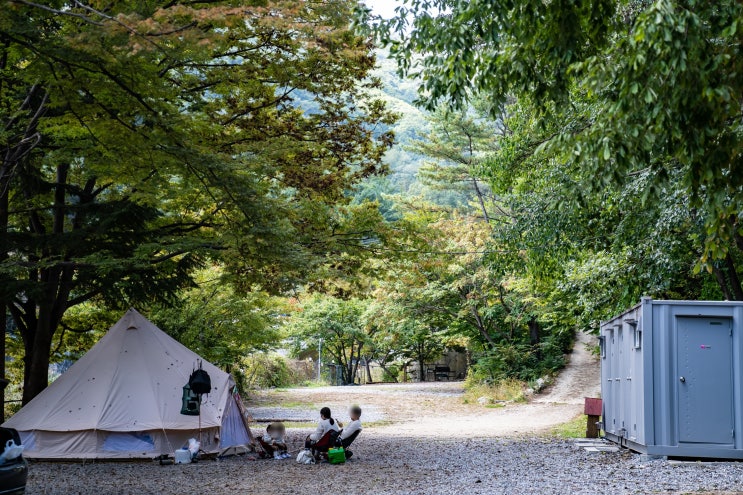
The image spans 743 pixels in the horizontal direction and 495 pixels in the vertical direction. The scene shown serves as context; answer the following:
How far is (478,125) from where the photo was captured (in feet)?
115

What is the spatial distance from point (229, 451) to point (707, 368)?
27.2 ft

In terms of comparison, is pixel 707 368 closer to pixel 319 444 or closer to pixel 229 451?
pixel 319 444

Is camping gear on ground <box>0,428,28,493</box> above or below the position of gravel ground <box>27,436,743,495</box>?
above

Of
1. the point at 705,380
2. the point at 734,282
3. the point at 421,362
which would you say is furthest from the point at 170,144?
the point at 421,362

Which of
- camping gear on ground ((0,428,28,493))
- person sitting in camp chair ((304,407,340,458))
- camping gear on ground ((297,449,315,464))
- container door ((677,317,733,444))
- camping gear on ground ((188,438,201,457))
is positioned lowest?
camping gear on ground ((297,449,315,464))

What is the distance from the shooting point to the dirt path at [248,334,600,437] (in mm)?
19312

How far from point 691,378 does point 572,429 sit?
695 centimetres

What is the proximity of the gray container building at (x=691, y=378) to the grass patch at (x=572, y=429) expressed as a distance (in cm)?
520

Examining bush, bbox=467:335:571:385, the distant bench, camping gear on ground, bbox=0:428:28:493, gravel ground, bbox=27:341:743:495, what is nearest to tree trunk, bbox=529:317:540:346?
bush, bbox=467:335:571:385

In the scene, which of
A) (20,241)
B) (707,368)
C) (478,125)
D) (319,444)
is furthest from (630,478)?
(478,125)

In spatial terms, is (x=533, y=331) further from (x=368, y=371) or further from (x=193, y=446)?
(x=193, y=446)

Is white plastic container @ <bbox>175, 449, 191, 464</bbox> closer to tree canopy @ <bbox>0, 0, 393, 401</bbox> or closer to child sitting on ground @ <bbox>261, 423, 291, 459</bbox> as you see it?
child sitting on ground @ <bbox>261, 423, 291, 459</bbox>

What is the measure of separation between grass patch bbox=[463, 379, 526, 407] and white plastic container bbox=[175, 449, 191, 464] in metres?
14.7

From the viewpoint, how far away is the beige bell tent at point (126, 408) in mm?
13102
